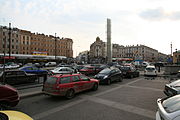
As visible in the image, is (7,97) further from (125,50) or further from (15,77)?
(125,50)

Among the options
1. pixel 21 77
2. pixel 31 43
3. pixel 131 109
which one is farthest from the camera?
pixel 31 43

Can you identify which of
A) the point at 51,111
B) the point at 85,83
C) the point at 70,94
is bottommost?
the point at 51,111

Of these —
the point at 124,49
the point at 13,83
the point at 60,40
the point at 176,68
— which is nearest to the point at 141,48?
the point at 124,49

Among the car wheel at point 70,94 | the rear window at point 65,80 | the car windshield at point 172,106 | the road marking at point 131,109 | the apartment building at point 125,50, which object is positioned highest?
the apartment building at point 125,50

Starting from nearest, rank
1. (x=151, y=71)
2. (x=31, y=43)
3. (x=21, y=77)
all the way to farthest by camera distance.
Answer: (x=21, y=77) → (x=151, y=71) → (x=31, y=43)

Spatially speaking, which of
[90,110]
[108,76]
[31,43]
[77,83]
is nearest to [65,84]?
[77,83]

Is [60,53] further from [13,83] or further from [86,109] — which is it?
[86,109]

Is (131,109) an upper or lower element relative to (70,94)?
lower

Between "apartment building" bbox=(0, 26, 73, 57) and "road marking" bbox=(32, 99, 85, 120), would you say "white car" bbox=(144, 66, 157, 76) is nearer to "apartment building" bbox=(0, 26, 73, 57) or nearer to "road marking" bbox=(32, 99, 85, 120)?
"road marking" bbox=(32, 99, 85, 120)

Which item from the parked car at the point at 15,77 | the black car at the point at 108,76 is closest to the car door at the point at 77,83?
the black car at the point at 108,76

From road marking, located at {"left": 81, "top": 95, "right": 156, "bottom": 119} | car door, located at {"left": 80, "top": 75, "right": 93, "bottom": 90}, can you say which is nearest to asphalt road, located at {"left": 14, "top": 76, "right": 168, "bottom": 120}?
road marking, located at {"left": 81, "top": 95, "right": 156, "bottom": 119}

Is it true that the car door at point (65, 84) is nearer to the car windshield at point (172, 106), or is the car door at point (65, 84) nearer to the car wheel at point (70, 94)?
the car wheel at point (70, 94)

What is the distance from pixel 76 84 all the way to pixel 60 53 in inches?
3852

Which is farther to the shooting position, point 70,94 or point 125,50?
point 125,50
